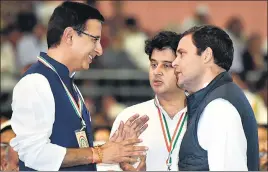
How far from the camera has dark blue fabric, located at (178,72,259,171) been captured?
15.0ft

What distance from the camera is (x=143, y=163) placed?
5.68m

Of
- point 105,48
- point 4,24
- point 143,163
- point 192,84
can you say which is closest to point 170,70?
point 143,163

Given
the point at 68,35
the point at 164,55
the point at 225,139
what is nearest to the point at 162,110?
the point at 164,55

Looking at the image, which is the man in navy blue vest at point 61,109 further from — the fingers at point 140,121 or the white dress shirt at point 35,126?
the fingers at point 140,121

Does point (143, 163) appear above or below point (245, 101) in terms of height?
below

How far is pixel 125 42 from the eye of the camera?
12906 mm

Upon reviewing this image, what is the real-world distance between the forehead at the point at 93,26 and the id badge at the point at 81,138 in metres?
0.60

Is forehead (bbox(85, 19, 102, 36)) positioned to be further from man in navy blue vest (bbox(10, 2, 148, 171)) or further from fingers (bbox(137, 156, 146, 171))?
fingers (bbox(137, 156, 146, 171))

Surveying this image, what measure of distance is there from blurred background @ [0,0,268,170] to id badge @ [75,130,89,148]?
19.9ft

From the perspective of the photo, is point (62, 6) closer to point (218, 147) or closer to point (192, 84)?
point (192, 84)

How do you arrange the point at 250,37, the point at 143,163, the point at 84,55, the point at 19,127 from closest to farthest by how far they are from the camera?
the point at 19,127 → the point at 84,55 → the point at 143,163 → the point at 250,37

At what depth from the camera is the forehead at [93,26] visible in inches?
200

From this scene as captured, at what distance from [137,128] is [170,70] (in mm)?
698

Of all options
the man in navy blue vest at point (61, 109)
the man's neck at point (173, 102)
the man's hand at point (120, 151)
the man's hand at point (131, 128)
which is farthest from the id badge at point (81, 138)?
the man's neck at point (173, 102)
